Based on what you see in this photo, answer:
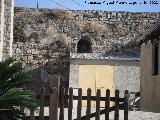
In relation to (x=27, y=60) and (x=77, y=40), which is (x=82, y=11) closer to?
(x=77, y=40)

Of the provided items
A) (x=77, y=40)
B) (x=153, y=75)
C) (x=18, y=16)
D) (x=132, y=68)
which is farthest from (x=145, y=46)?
(x=18, y=16)

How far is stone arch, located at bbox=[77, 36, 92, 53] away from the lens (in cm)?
2228

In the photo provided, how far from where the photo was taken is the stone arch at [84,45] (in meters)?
22.3

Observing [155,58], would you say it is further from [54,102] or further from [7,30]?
[54,102]

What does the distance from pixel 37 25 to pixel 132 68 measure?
5.42m

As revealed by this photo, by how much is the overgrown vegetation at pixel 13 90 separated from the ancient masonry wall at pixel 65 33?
15.2 m

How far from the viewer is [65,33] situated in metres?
21.9

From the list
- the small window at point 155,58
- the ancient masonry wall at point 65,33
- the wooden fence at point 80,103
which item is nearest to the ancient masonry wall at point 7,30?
the small window at point 155,58

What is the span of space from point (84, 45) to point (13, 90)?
16735mm

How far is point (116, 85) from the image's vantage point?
20.4 m

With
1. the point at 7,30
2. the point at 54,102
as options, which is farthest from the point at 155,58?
the point at 54,102

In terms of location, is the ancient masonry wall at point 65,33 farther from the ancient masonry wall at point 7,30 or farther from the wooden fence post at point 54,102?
the wooden fence post at point 54,102

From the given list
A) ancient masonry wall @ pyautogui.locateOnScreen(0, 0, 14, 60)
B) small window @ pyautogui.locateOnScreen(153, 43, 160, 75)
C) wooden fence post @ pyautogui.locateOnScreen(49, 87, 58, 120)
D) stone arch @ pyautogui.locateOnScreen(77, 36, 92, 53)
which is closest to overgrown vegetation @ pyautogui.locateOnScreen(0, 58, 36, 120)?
wooden fence post @ pyautogui.locateOnScreen(49, 87, 58, 120)

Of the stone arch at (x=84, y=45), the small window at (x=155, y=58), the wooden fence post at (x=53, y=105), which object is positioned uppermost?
the stone arch at (x=84, y=45)
